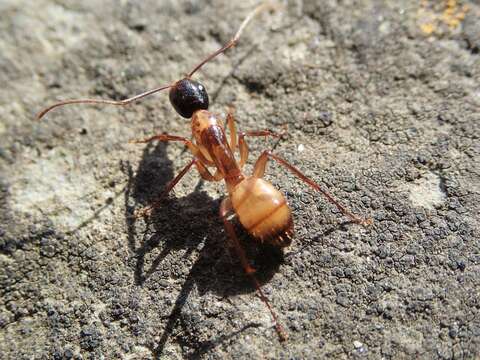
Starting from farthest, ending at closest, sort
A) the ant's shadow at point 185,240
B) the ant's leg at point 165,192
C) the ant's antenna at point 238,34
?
the ant's antenna at point 238,34, the ant's leg at point 165,192, the ant's shadow at point 185,240

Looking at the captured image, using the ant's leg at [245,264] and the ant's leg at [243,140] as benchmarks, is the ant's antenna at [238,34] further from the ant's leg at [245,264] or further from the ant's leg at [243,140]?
the ant's leg at [245,264]

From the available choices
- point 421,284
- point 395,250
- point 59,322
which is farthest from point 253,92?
point 59,322

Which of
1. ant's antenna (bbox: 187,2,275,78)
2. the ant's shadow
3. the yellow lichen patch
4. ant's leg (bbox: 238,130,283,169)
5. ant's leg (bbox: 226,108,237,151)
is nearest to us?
the ant's shadow

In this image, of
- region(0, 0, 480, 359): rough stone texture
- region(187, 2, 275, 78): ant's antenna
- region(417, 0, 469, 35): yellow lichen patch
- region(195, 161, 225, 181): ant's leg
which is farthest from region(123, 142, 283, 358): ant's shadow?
region(417, 0, 469, 35): yellow lichen patch

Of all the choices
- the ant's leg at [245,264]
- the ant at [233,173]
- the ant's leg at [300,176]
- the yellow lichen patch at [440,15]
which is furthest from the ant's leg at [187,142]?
the yellow lichen patch at [440,15]

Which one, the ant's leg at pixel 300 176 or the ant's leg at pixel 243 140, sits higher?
the ant's leg at pixel 243 140

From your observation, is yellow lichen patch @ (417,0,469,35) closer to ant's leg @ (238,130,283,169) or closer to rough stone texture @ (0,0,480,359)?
rough stone texture @ (0,0,480,359)

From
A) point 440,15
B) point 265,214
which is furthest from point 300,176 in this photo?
point 440,15

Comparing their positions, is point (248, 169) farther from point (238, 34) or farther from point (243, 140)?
point (238, 34)
